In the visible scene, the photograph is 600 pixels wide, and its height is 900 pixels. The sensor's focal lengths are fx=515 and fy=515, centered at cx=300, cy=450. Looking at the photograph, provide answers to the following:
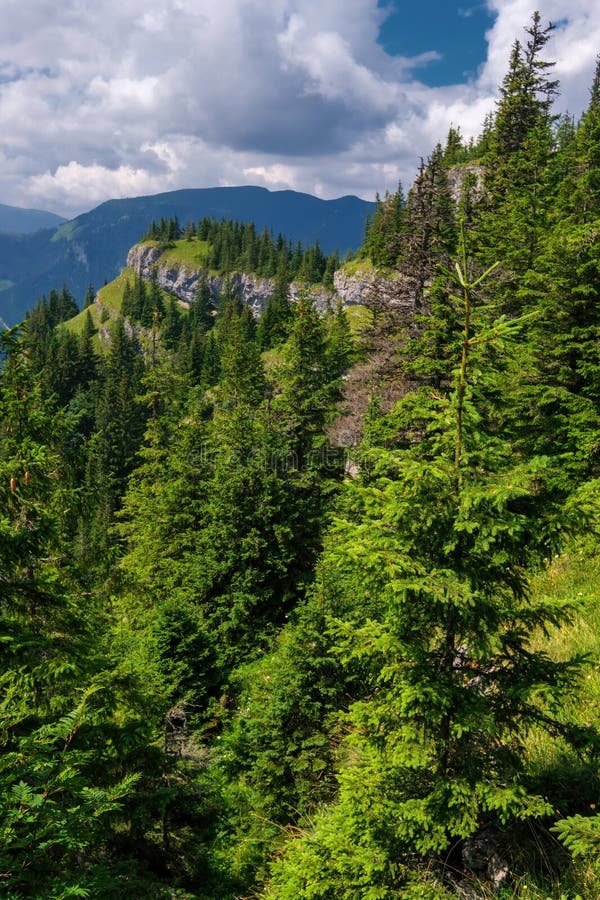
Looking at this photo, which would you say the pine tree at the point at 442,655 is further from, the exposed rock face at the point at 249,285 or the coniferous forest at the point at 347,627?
the exposed rock face at the point at 249,285

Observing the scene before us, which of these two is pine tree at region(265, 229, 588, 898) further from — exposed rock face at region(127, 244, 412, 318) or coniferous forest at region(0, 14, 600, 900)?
exposed rock face at region(127, 244, 412, 318)

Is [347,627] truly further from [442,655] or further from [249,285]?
[249,285]

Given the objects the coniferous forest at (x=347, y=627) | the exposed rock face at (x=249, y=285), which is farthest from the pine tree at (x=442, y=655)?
the exposed rock face at (x=249, y=285)

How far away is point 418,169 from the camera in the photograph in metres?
19.3

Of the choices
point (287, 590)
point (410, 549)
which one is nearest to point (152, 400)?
point (287, 590)

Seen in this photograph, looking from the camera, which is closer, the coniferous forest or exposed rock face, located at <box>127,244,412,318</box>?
the coniferous forest

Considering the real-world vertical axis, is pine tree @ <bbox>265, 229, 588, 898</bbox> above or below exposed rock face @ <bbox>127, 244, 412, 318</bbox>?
below

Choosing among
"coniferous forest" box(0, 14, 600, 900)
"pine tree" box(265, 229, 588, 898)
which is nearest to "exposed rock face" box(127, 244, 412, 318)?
"coniferous forest" box(0, 14, 600, 900)

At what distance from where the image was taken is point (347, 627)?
5344mm

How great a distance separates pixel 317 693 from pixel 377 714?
6.63m

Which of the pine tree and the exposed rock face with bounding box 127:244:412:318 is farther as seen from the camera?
the exposed rock face with bounding box 127:244:412:318

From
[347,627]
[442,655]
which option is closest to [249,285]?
[347,627]

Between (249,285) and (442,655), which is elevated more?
(249,285)

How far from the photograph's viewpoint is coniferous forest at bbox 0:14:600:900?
4.79 m
